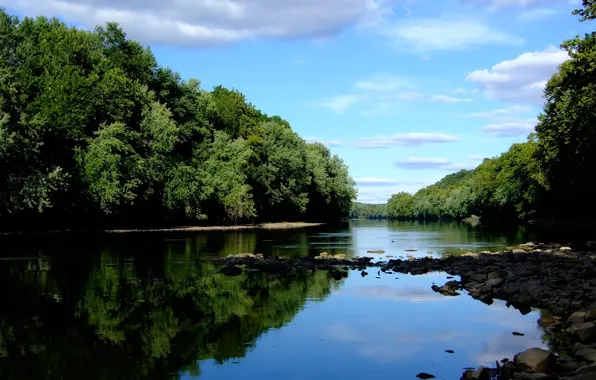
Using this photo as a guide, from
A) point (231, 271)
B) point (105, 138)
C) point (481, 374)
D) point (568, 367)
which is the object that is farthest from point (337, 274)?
point (105, 138)

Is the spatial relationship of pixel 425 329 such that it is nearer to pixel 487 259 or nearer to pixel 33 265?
pixel 487 259

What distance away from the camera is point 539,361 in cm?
1220

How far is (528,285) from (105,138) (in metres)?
45.3

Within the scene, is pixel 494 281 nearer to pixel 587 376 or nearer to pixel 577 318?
pixel 577 318

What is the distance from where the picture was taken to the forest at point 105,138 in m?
50.8

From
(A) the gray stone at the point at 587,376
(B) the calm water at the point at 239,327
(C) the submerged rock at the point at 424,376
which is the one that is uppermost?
(A) the gray stone at the point at 587,376

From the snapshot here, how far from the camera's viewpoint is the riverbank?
1231 cm

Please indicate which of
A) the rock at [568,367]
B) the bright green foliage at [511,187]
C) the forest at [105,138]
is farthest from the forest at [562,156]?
the forest at [105,138]

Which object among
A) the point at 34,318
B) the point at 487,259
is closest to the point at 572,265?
the point at 487,259

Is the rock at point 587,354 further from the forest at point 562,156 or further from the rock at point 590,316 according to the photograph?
the forest at point 562,156

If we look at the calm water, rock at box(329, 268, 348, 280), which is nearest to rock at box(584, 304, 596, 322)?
the calm water

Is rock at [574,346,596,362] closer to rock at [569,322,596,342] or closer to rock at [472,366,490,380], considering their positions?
rock at [569,322,596,342]

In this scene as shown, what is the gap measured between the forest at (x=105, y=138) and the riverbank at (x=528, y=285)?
24.7 metres

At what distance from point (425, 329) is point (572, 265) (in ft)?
49.2
